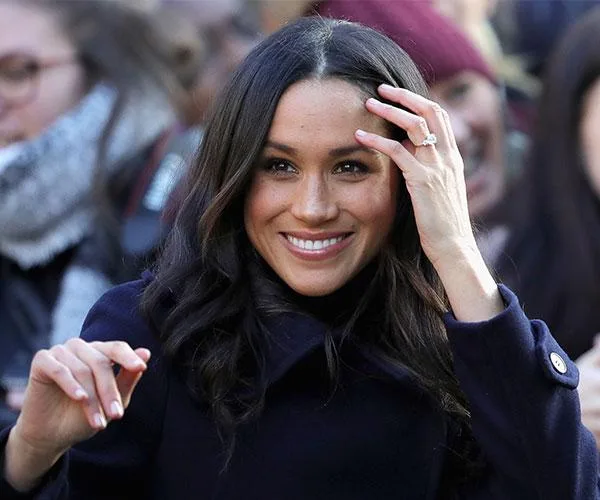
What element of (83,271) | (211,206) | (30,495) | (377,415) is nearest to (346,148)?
(211,206)

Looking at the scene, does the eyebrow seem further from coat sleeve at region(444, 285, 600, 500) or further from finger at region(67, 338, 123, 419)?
finger at region(67, 338, 123, 419)

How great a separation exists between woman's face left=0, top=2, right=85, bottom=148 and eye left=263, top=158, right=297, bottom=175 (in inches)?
80.7

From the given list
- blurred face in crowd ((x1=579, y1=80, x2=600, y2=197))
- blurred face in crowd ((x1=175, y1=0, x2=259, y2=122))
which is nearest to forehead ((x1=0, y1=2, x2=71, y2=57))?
blurred face in crowd ((x1=175, y1=0, x2=259, y2=122))

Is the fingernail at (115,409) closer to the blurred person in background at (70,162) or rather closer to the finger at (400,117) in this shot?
the finger at (400,117)

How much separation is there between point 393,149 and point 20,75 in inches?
90.0

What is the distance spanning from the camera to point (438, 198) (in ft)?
9.57

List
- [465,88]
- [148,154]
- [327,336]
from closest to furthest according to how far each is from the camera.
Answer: [327,336] < [148,154] < [465,88]

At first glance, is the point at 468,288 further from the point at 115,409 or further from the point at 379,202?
the point at 115,409

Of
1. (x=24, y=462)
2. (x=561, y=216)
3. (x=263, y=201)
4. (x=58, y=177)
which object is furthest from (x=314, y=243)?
(x=58, y=177)

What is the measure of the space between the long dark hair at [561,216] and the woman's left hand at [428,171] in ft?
4.45

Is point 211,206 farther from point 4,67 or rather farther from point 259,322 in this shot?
point 4,67

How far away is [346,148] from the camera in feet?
9.54

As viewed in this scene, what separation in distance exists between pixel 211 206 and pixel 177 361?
297 mm

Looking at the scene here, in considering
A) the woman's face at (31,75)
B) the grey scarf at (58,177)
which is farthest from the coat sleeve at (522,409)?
the woman's face at (31,75)
